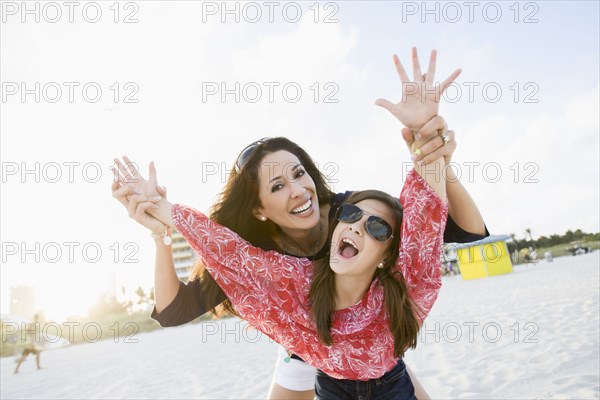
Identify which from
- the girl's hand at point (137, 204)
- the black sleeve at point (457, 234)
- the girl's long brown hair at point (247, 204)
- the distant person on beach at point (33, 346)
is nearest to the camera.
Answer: the black sleeve at point (457, 234)

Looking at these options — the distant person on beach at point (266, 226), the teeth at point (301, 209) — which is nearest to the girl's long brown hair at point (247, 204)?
the distant person on beach at point (266, 226)

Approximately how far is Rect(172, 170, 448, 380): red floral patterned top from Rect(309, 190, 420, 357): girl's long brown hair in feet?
0.17

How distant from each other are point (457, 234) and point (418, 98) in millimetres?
764

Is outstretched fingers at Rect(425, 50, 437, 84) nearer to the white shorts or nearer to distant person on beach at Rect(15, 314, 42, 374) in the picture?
the white shorts

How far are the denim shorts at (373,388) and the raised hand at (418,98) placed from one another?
1343mm

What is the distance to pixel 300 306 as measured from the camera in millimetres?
2295

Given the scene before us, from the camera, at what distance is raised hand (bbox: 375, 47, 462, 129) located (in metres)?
1.94

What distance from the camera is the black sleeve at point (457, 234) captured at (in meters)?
2.21

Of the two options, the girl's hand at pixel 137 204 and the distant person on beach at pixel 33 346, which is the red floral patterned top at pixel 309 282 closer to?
the girl's hand at pixel 137 204

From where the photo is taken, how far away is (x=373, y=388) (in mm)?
2279

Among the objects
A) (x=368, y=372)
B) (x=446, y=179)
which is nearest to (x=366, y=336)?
(x=368, y=372)

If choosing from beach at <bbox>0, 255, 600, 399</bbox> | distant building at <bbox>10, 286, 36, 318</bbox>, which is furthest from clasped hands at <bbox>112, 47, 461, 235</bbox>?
distant building at <bbox>10, 286, 36, 318</bbox>

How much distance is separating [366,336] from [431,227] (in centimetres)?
66

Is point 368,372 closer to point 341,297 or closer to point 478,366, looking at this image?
point 341,297
